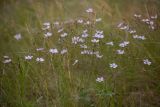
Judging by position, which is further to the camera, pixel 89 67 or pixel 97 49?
pixel 97 49

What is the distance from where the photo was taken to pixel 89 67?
3.09 metres

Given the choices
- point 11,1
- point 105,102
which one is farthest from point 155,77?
point 11,1

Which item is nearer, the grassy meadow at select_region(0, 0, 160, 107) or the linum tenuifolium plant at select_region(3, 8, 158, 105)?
the grassy meadow at select_region(0, 0, 160, 107)

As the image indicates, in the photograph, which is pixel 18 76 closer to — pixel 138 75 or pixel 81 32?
pixel 81 32

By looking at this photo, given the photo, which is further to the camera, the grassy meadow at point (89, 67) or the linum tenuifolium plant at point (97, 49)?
the linum tenuifolium plant at point (97, 49)

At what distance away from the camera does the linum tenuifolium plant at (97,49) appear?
3064 millimetres

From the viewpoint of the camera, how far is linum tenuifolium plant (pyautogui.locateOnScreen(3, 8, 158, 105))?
306 cm

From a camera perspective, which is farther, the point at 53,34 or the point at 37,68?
the point at 53,34

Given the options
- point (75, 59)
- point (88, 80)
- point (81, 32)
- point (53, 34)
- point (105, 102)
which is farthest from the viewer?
point (53, 34)

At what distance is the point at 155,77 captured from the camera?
295 centimetres

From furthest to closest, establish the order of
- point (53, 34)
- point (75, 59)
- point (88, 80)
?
point (53, 34), point (75, 59), point (88, 80)

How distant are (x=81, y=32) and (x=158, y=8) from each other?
2.78 ft

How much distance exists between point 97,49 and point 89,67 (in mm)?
209

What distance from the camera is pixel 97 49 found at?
323 cm
